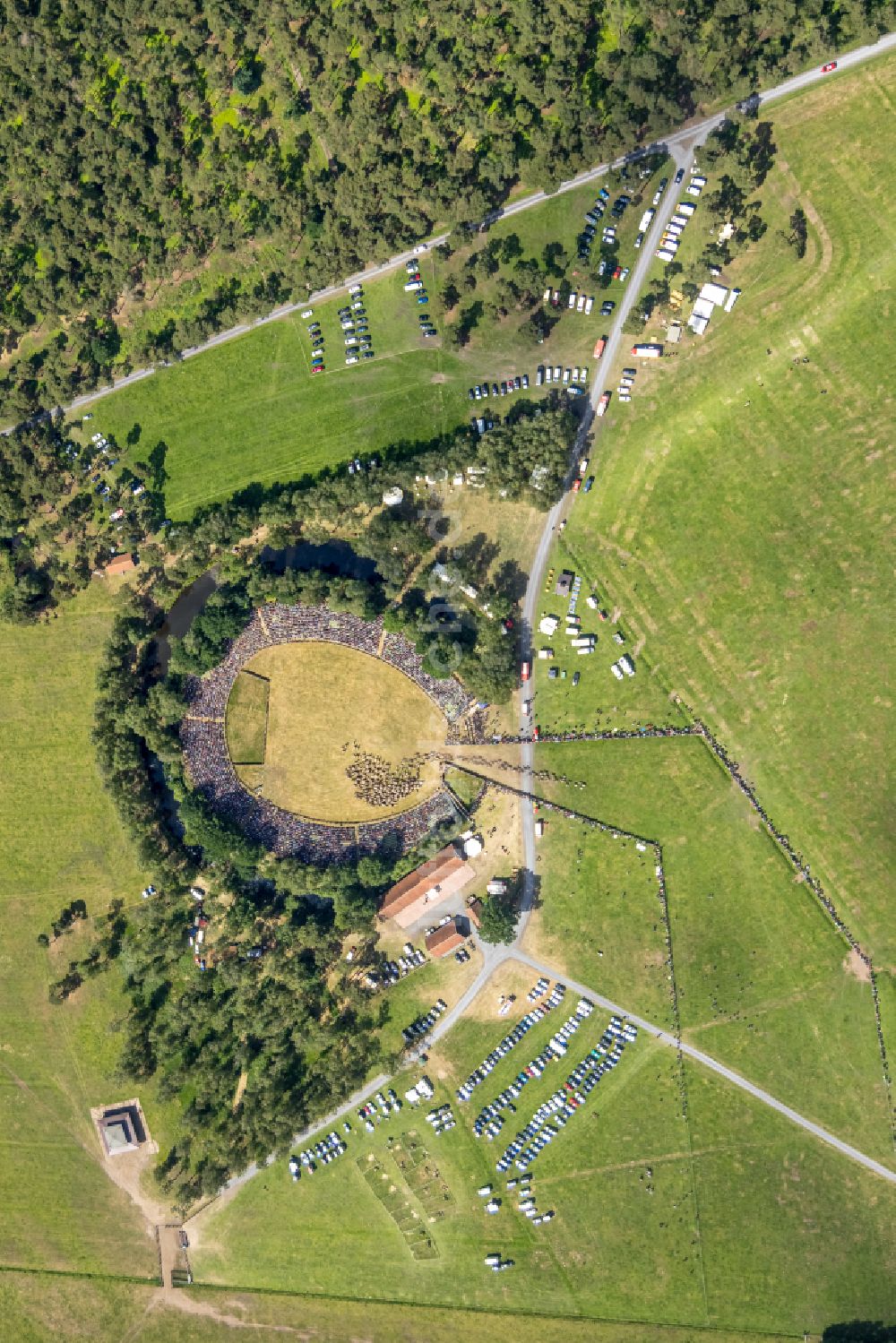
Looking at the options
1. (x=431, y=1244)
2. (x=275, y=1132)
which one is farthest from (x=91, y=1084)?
(x=431, y=1244)

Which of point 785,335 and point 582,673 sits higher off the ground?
point 785,335

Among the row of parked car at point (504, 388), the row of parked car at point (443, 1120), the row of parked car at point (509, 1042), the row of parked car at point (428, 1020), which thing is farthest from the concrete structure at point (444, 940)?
the row of parked car at point (504, 388)

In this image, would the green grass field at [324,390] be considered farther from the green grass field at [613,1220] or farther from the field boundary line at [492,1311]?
the field boundary line at [492,1311]

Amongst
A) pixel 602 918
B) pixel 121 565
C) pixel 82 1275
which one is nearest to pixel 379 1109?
pixel 602 918

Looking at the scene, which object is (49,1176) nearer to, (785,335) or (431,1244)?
(431,1244)

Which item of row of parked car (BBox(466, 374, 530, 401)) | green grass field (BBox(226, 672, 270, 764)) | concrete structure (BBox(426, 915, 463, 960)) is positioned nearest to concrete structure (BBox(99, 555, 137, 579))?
green grass field (BBox(226, 672, 270, 764))

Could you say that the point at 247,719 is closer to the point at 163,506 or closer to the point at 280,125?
the point at 163,506
